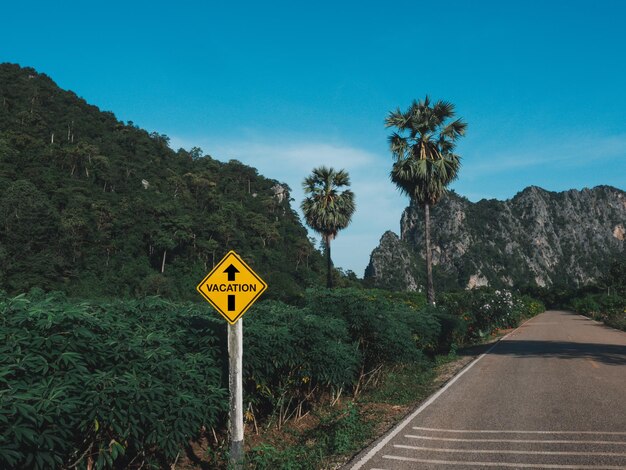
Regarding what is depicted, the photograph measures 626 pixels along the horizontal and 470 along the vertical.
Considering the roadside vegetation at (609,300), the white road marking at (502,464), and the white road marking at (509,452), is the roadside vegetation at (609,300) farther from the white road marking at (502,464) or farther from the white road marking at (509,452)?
the white road marking at (502,464)

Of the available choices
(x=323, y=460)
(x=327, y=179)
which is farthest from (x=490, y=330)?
(x=323, y=460)

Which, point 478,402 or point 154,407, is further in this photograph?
point 478,402

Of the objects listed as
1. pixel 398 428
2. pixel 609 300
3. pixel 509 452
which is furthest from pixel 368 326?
pixel 609 300

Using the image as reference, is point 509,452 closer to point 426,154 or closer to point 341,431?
point 341,431

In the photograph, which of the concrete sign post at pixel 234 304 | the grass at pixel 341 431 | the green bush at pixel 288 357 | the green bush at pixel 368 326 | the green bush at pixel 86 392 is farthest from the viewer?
the green bush at pixel 368 326

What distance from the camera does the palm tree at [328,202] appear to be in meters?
Answer: 34.6

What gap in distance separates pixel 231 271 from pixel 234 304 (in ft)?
1.40

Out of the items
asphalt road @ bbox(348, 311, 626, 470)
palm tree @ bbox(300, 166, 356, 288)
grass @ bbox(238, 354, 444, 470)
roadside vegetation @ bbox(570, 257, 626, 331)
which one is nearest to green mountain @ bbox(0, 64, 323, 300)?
palm tree @ bbox(300, 166, 356, 288)

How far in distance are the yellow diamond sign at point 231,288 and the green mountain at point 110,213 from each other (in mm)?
22882

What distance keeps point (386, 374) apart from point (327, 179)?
76.9 feet

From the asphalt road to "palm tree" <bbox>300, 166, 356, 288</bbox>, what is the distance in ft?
70.7

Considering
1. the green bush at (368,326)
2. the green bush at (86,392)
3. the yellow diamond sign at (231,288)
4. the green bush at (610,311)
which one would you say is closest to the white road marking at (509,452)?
the green bush at (86,392)

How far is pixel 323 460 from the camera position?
657cm

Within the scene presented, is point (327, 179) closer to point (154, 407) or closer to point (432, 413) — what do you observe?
point (432, 413)
